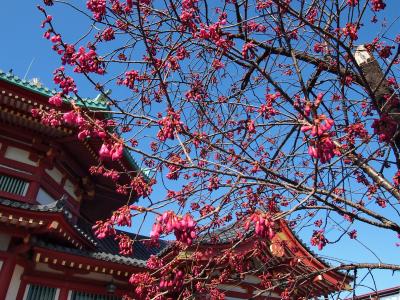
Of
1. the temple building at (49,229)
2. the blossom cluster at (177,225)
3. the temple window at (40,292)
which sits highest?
the temple building at (49,229)

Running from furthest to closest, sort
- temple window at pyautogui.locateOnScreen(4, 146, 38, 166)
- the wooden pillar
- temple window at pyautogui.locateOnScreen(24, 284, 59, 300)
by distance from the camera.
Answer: temple window at pyautogui.locateOnScreen(4, 146, 38, 166) → temple window at pyautogui.locateOnScreen(24, 284, 59, 300) → the wooden pillar

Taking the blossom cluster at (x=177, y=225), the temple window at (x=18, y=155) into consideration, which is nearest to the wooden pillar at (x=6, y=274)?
the temple window at (x=18, y=155)

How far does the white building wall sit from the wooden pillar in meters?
0.09

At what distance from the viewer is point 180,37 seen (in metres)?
4.81

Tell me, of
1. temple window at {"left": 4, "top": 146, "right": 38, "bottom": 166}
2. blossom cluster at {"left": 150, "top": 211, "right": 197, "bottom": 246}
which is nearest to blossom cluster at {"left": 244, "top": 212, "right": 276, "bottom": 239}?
blossom cluster at {"left": 150, "top": 211, "right": 197, "bottom": 246}

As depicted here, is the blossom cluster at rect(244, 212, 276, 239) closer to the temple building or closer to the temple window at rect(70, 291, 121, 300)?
the temple building

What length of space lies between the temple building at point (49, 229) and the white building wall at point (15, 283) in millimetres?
17

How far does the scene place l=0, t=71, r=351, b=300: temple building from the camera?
6.66 meters

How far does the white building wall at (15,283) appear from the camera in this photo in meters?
6.68

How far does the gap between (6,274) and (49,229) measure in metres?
1.11

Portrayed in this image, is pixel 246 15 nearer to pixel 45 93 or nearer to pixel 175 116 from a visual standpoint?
pixel 175 116

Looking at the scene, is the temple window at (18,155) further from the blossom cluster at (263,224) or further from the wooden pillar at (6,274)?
the blossom cluster at (263,224)

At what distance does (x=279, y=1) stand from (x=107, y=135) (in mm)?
1857

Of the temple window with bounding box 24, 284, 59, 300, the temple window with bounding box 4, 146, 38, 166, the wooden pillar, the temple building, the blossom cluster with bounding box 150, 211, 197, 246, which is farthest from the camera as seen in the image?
the temple window with bounding box 4, 146, 38, 166
